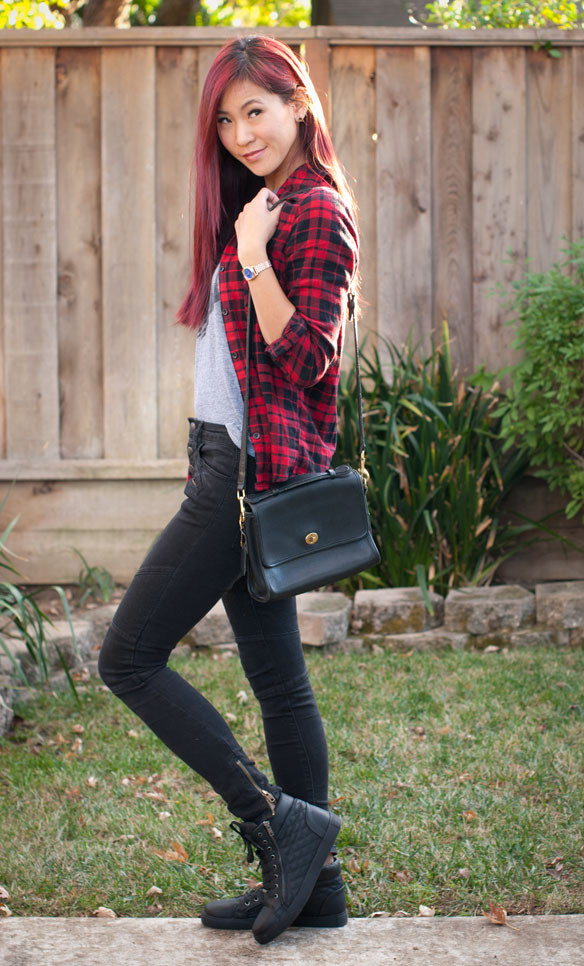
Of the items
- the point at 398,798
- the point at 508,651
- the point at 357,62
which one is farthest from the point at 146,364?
the point at 398,798

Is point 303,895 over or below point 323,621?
below

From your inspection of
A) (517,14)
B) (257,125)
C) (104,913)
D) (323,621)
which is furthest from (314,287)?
(517,14)

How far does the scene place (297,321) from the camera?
1837mm

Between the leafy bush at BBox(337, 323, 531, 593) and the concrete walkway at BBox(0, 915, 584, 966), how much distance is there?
2.20 metres

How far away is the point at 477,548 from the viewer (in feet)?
14.6

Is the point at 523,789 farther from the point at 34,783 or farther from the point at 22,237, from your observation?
the point at 22,237

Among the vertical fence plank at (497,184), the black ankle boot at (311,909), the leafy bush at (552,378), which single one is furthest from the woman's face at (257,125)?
the vertical fence plank at (497,184)

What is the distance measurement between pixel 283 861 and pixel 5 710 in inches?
63.9

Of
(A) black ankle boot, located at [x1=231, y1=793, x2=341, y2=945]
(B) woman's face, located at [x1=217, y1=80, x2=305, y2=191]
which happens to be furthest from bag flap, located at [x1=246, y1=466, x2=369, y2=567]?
(B) woman's face, located at [x1=217, y1=80, x2=305, y2=191]

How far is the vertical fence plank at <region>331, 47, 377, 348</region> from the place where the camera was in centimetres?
460

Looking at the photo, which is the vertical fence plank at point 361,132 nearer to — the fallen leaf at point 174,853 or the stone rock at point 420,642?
the stone rock at point 420,642

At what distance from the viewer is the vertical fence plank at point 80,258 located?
460 cm

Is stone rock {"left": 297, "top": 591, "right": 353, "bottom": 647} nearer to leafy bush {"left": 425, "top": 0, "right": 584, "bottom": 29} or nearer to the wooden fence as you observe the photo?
the wooden fence

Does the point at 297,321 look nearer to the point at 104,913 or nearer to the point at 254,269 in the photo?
the point at 254,269
